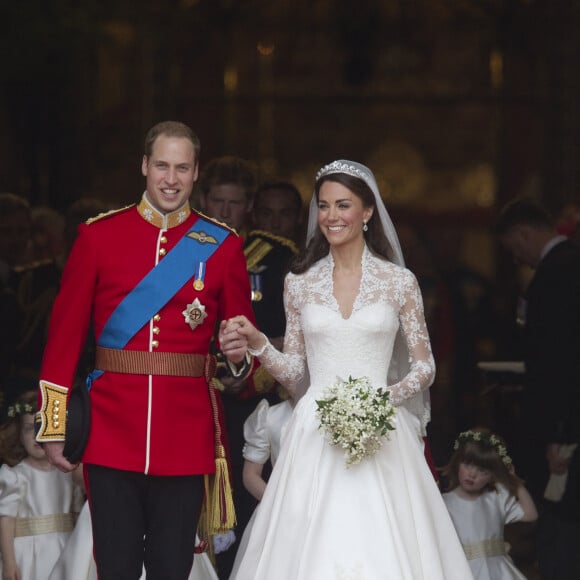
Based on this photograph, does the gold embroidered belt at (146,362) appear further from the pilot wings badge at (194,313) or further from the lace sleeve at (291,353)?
the lace sleeve at (291,353)

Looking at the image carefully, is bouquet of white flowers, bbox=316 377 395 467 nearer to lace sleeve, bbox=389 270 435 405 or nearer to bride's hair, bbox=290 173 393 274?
lace sleeve, bbox=389 270 435 405

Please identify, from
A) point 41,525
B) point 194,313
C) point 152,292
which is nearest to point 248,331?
point 194,313

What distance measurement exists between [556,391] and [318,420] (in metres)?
2.15

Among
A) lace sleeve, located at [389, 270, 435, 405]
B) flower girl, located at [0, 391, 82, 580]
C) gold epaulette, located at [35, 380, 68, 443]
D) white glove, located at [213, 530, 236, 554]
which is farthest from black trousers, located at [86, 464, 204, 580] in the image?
flower girl, located at [0, 391, 82, 580]

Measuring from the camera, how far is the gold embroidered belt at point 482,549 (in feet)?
22.6

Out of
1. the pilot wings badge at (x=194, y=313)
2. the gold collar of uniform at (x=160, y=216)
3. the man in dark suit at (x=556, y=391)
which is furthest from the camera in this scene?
the man in dark suit at (x=556, y=391)

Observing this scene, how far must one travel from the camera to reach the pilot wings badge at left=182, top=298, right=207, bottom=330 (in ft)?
16.8

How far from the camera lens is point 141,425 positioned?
508cm

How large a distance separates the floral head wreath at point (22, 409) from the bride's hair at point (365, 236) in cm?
159

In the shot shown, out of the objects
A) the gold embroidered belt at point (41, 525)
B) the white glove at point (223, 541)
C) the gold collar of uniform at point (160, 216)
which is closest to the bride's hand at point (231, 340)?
the gold collar of uniform at point (160, 216)

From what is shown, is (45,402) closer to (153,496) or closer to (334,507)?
(153,496)

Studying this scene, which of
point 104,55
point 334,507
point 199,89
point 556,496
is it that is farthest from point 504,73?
point 334,507

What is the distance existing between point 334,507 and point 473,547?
1912mm

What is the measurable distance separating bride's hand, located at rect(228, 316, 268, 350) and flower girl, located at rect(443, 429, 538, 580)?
1872mm
